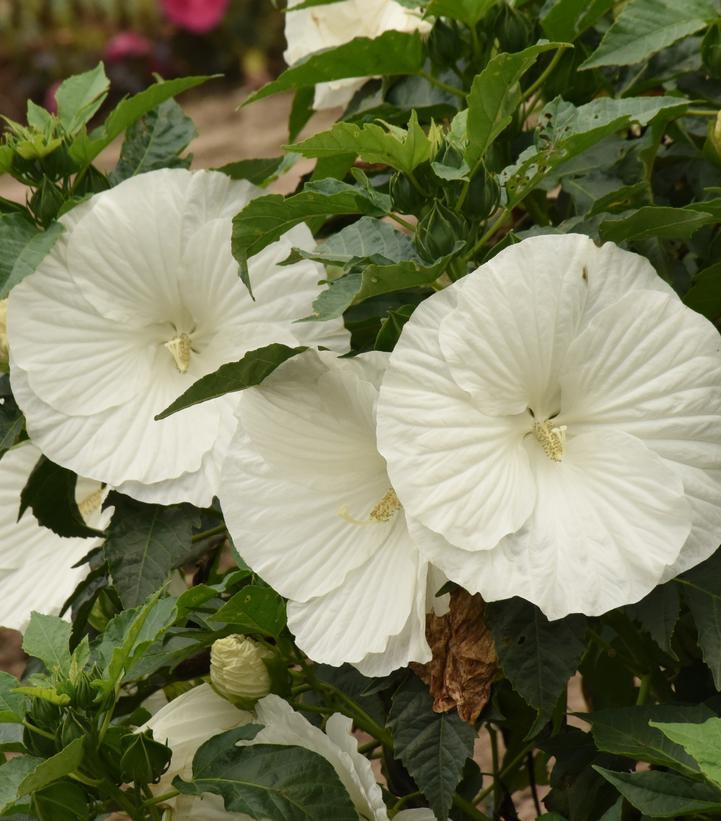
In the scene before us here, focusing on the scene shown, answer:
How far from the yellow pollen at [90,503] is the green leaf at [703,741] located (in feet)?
2.26

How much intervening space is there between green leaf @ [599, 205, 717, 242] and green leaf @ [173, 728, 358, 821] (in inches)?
18.7

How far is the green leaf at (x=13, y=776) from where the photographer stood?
993 millimetres

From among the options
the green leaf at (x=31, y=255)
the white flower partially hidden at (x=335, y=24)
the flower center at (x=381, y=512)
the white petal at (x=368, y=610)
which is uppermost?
the green leaf at (x=31, y=255)

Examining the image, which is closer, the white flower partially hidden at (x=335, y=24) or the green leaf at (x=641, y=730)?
the green leaf at (x=641, y=730)

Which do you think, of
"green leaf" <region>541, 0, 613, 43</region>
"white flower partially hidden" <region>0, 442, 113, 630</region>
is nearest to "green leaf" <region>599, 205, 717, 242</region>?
"green leaf" <region>541, 0, 613, 43</region>

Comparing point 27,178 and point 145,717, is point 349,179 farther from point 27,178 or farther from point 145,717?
point 145,717

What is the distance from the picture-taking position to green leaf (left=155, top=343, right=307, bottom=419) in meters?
1.01

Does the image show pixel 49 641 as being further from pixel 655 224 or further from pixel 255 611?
pixel 655 224

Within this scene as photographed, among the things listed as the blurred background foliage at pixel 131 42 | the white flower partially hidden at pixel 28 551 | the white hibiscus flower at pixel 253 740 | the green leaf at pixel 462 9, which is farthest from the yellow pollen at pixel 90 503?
the blurred background foliage at pixel 131 42

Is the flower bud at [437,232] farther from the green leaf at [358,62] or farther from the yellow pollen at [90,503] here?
the yellow pollen at [90,503]

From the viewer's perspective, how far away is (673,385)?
957 millimetres

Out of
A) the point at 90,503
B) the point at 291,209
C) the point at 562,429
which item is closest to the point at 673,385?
the point at 562,429

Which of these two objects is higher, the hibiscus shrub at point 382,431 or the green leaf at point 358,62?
the green leaf at point 358,62

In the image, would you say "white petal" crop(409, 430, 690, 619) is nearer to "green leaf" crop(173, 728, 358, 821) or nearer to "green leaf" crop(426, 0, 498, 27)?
"green leaf" crop(173, 728, 358, 821)
